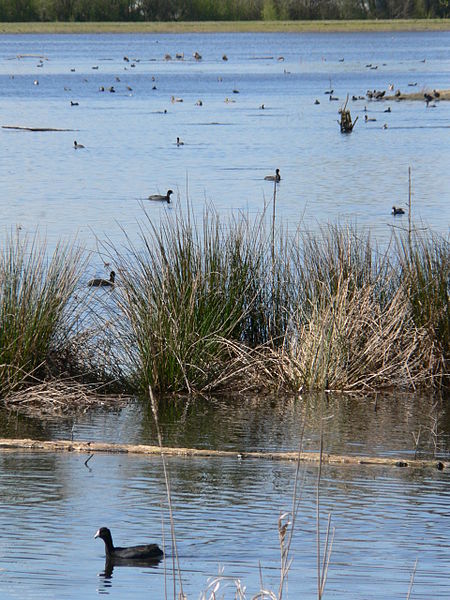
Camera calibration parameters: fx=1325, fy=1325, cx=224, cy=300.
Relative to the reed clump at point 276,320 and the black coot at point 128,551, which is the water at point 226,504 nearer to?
→ the black coot at point 128,551

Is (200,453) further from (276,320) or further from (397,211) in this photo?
(397,211)

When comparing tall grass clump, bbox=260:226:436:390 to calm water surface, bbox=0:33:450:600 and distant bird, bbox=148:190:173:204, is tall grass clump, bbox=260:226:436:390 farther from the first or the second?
distant bird, bbox=148:190:173:204


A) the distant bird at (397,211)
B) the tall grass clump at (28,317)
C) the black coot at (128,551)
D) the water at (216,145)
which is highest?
the water at (216,145)

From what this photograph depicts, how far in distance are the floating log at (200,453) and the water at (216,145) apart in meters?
4.93

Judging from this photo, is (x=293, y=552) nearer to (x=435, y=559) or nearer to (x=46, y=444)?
(x=435, y=559)

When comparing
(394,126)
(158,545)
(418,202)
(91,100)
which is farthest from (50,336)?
(91,100)

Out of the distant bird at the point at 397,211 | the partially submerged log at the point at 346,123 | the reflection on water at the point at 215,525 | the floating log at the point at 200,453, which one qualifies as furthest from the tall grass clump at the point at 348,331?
the partially submerged log at the point at 346,123

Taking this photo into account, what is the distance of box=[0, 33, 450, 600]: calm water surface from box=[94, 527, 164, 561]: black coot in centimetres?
10

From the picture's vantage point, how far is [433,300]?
12.6 meters

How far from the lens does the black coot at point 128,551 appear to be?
770 cm

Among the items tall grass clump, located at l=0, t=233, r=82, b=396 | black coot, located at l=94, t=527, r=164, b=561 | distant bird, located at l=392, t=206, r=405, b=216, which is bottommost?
black coot, located at l=94, t=527, r=164, b=561

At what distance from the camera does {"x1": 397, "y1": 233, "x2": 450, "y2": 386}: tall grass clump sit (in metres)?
12.6

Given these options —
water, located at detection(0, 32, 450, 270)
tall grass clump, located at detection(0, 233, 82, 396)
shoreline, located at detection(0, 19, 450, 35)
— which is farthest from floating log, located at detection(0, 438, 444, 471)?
shoreline, located at detection(0, 19, 450, 35)

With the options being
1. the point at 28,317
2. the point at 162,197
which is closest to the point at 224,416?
the point at 28,317
